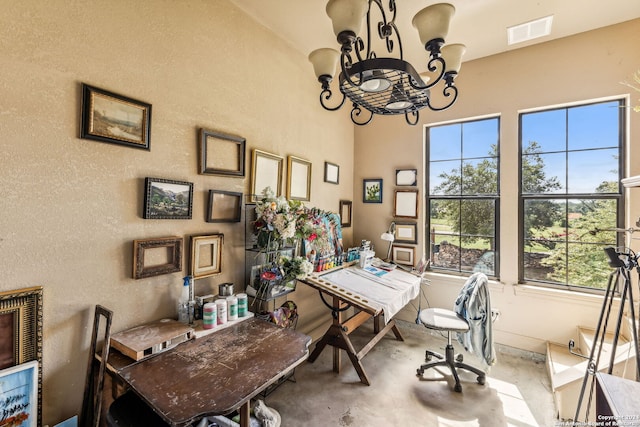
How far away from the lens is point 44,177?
1.39 metres

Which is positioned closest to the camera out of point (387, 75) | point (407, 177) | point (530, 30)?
point (387, 75)

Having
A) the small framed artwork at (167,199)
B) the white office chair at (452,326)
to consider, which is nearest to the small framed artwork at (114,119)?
the small framed artwork at (167,199)

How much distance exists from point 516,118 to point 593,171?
91 cm

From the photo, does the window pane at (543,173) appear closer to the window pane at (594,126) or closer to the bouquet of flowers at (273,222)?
the window pane at (594,126)

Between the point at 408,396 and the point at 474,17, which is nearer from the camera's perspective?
the point at 408,396

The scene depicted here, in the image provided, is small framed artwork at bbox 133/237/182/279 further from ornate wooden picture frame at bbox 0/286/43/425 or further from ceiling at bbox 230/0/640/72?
ceiling at bbox 230/0/640/72

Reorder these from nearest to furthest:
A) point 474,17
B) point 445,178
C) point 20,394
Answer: point 20,394
point 474,17
point 445,178

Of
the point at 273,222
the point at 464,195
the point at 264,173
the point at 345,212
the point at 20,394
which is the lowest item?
the point at 20,394

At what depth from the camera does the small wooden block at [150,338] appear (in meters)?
1.51

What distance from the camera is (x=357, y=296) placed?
2.44 m

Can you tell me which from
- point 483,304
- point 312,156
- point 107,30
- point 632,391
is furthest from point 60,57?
point 483,304

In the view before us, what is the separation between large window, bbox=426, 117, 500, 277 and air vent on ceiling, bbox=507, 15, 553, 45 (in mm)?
812

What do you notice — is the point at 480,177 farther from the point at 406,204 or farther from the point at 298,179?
the point at 298,179

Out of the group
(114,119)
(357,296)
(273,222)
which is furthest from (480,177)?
(114,119)
